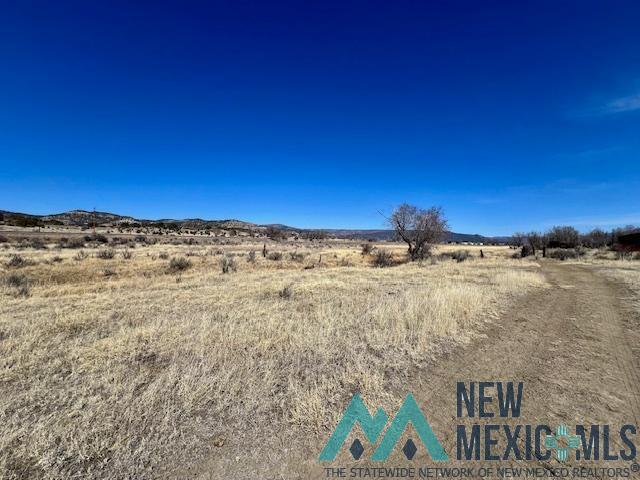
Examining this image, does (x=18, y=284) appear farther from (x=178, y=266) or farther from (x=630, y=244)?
(x=630, y=244)

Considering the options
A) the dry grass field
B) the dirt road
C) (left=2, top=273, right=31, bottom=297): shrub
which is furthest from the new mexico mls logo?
(left=2, top=273, right=31, bottom=297): shrub

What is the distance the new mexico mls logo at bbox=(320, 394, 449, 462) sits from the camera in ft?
11.1

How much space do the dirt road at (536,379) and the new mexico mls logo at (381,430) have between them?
9 cm

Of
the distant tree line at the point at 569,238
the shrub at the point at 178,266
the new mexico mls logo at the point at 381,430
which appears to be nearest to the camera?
the new mexico mls logo at the point at 381,430

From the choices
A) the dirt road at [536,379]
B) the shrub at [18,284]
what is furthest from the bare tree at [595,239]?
the shrub at [18,284]

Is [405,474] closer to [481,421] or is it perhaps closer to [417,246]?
[481,421]

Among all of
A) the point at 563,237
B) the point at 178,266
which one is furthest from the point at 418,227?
the point at 563,237

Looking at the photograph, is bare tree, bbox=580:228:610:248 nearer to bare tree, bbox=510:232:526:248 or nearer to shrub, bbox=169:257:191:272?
bare tree, bbox=510:232:526:248

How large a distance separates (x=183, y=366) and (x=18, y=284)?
13.5 metres

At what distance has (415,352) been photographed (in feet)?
19.8

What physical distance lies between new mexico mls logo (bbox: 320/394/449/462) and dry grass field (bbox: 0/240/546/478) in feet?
0.71

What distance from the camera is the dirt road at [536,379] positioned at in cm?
322
